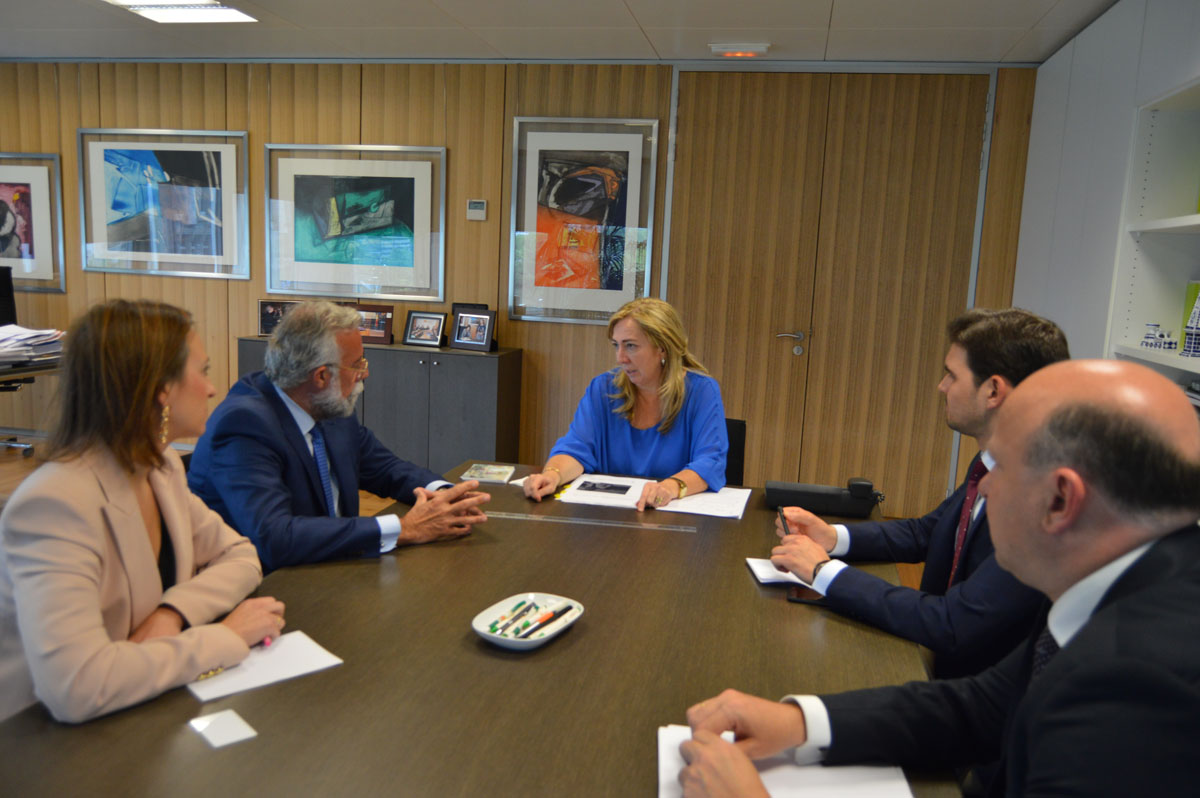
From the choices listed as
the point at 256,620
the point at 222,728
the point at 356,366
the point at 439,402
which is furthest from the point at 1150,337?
the point at 439,402

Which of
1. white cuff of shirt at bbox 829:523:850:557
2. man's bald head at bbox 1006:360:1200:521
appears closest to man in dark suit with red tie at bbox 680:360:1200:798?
man's bald head at bbox 1006:360:1200:521

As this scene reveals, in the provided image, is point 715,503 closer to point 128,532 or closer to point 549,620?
point 549,620

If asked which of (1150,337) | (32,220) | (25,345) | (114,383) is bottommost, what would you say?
(25,345)

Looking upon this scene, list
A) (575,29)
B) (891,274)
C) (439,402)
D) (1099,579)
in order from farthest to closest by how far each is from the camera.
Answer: (439,402), (891,274), (575,29), (1099,579)

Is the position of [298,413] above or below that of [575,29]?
below

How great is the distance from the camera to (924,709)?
1.23 metres

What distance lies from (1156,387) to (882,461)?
14.3 ft

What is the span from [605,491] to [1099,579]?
1.78 meters

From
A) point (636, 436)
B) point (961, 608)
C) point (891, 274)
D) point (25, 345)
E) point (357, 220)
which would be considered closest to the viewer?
point (961, 608)

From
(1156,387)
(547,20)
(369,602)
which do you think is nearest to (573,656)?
(369,602)

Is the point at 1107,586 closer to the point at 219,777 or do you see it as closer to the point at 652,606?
the point at 652,606

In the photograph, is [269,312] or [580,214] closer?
[580,214]

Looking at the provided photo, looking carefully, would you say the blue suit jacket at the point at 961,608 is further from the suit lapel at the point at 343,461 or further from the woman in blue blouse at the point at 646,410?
the suit lapel at the point at 343,461

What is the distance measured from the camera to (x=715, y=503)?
A: 254cm
